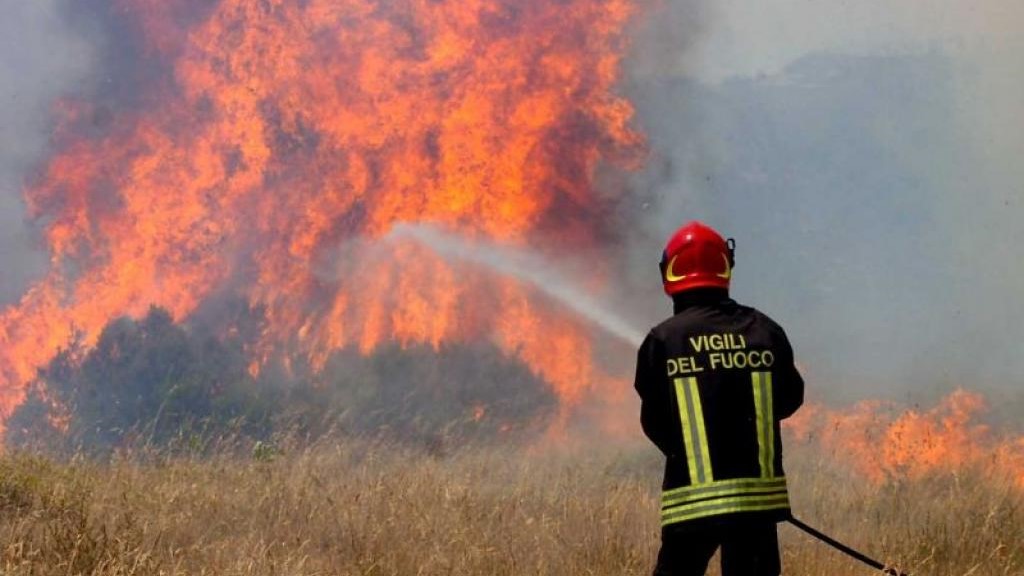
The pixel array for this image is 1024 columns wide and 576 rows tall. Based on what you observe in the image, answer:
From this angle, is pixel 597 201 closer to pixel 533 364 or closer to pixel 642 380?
pixel 533 364

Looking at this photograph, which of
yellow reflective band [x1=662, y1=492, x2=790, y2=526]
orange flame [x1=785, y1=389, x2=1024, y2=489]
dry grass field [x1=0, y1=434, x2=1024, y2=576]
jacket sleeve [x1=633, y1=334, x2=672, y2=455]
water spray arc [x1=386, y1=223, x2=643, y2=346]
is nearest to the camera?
yellow reflective band [x1=662, y1=492, x2=790, y2=526]

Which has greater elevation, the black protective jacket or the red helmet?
the red helmet

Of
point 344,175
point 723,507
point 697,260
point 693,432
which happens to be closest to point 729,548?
point 723,507

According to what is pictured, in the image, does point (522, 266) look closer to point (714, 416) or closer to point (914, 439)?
point (914, 439)

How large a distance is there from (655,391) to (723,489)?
0.50 m

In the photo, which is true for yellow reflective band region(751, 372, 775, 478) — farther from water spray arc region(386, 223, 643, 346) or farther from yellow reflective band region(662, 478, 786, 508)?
water spray arc region(386, 223, 643, 346)

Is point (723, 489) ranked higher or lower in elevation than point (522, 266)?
lower

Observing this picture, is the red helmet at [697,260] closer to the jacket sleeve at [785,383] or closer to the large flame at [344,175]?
the jacket sleeve at [785,383]

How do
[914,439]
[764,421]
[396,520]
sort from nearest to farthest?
[764,421]
[396,520]
[914,439]

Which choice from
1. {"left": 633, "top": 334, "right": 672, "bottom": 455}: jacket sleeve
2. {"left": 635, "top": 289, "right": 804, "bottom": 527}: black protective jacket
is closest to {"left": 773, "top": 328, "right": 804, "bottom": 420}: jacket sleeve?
{"left": 635, "top": 289, "right": 804, "bottom": 527}: black protective jacket

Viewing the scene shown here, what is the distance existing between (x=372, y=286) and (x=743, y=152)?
7.24 meters

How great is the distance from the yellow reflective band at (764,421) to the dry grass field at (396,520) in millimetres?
2395

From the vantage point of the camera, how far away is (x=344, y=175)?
53.5 ft

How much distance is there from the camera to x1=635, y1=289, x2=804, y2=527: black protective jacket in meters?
3.99
